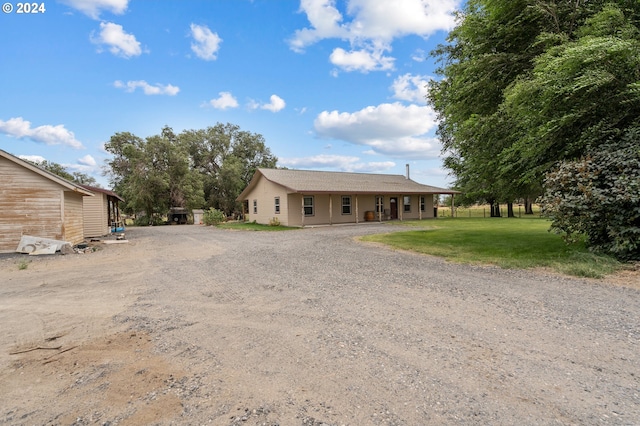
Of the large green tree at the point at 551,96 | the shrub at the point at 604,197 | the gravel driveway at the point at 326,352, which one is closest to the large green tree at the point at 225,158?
the large green tree at the point at 551,96

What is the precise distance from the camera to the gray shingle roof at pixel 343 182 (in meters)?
21.2

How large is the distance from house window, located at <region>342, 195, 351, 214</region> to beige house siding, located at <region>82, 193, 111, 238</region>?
1480 cm

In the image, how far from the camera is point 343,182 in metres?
24.3

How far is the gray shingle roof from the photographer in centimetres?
2122

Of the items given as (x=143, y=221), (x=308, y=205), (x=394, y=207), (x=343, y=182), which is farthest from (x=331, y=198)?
(x=143, y=221)

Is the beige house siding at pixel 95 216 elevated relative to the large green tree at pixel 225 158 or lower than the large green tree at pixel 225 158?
lower

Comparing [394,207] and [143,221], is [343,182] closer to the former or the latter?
[394,207]

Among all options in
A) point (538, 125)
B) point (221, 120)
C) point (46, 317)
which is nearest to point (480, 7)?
point (538, 125)

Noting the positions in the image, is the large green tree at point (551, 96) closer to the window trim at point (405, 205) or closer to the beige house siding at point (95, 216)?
the window trim at point (405, 205)

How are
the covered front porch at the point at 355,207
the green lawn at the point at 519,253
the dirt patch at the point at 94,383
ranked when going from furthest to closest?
the covered front porch at the point at 355,207 → the green lawn at the point at 519,253 → the dirt patch at the point at 94,383

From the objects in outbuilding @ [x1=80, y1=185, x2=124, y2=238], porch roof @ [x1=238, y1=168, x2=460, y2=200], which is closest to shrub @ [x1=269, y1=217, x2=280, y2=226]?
porch roof @ [x1=238, y1=168, x2=460, y2=200]

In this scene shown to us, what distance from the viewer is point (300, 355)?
3.10 meters

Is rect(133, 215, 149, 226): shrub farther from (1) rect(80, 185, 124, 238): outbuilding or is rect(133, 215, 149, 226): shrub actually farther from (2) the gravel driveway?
(2) the gravel driveway

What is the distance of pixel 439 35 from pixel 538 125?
8.45 meters
